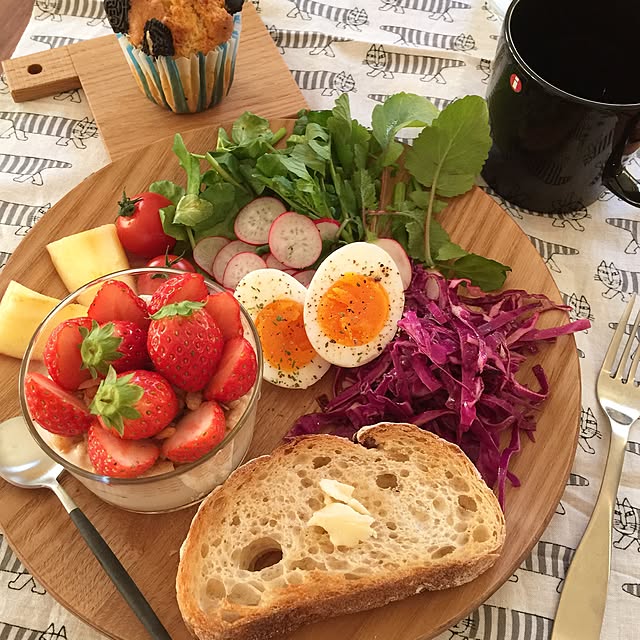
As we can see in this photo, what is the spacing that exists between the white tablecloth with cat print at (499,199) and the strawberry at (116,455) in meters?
0.60

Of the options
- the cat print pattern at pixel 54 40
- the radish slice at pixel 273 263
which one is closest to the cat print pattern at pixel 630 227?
the radish slice at pixel 273 263

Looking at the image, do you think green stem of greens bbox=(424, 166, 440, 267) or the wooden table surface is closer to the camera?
green stem of greens bbox=(424, 166, 440, 267)

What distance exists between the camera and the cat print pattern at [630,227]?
108 inches

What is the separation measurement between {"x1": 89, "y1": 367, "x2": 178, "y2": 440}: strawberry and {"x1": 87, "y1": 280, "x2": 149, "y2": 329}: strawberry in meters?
0.18

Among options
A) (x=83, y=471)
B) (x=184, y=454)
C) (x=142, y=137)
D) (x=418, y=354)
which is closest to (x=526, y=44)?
(x=418, y=354)

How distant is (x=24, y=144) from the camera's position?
296 cm

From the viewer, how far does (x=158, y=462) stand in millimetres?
1752

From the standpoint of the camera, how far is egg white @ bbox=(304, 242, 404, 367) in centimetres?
214

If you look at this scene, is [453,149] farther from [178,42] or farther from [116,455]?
[116,455]

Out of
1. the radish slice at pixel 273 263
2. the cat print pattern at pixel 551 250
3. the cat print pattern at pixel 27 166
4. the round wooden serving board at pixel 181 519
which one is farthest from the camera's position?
the cat print pattern at pixel 27 166

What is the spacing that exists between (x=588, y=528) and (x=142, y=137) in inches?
83.8

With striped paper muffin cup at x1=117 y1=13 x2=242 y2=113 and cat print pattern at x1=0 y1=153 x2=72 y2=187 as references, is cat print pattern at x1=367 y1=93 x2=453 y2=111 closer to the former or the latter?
striped paper muffin cup at x1=117 y1=13 x2=242 y2=113

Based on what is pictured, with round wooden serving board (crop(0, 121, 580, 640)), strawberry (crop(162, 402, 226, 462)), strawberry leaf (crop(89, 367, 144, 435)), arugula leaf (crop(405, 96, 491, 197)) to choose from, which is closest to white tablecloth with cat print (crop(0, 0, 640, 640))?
round wooden serving board (crop(0, 121, 580, 640))

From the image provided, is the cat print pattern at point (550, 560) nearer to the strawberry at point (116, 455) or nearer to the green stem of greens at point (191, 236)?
the strawberry at point (116, 455)
